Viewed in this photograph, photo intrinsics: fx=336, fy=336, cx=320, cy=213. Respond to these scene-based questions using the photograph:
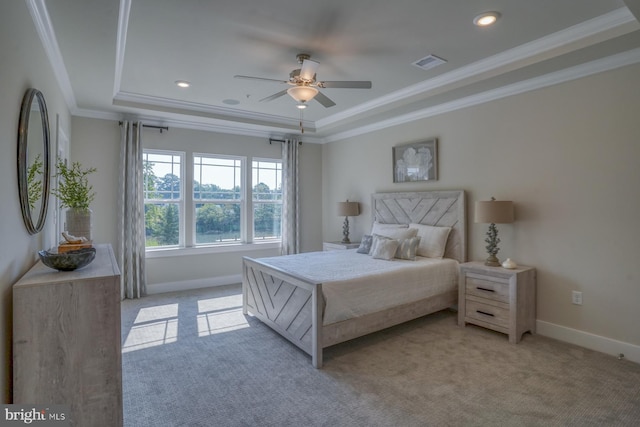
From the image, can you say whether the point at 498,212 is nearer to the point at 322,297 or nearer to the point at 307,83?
the point at 322,297

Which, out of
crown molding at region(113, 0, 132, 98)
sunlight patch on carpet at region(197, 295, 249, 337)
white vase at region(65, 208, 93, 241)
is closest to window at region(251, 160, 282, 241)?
sunlight patch on carpet at region(197, 295, 249, 337)

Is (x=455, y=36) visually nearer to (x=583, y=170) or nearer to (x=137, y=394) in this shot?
(x=583, y=170)

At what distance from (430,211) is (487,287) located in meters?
1.32

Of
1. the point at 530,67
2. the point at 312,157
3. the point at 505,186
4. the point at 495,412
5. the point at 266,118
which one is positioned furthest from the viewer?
the point at 312,157

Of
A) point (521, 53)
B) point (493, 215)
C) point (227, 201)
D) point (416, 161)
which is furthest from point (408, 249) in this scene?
point (227, 201)

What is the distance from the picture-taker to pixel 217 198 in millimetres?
5648

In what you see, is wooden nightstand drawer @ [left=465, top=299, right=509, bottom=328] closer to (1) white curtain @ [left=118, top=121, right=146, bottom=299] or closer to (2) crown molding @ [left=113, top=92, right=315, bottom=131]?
(2) crown molding @ [left=113, top=92, right=315, bottom=131]

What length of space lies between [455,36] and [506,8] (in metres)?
0.45

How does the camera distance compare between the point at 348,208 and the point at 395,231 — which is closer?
the point at 395,231

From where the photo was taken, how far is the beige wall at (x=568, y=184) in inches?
115

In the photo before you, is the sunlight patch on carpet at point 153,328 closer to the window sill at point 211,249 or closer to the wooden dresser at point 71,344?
the window sill at point 211,249

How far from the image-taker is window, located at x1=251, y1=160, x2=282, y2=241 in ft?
19.7

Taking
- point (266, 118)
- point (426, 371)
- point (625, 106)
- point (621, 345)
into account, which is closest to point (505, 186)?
point (625, 106)

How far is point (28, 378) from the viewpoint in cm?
164
